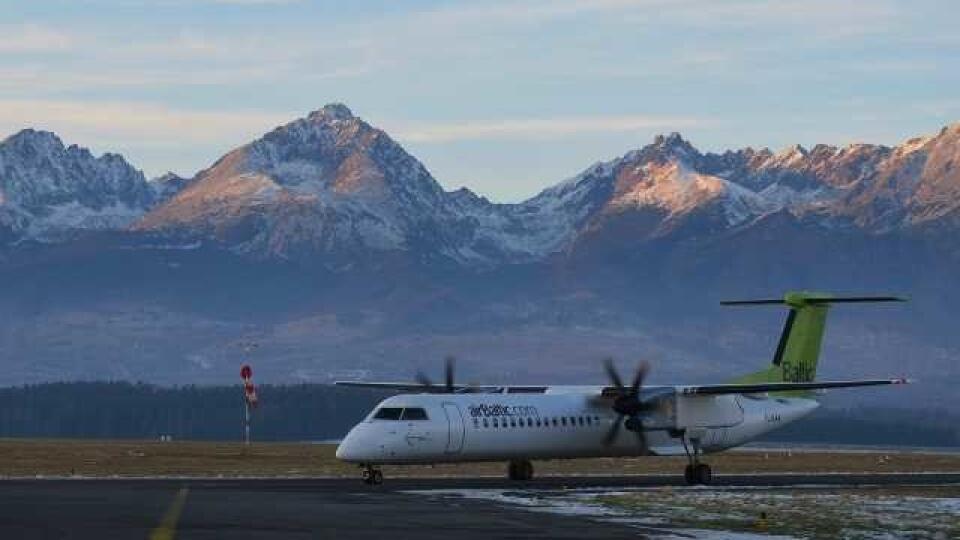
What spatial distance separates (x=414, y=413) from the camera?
80.8 meters

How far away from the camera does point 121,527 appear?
51.7 meters

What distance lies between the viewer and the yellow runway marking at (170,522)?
160 ft

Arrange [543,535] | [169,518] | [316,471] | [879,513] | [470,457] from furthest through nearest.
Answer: [316,471] → [470,457] → [879,513] → [169,518] → [543,535]

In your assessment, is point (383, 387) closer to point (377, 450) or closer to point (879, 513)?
point (377, 450)

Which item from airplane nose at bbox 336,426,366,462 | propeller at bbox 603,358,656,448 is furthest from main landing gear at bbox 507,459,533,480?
airplane nose at bbox 336,426,366,462

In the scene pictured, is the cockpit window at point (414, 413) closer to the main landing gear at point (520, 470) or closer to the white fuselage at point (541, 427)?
the white fuselage at point (541, 427)

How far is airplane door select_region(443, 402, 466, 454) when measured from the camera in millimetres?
81625

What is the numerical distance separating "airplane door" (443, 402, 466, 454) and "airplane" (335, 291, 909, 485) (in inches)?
1.5

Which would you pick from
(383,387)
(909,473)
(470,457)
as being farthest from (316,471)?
(909,473)

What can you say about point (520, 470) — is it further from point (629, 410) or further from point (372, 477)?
point (372, 477)

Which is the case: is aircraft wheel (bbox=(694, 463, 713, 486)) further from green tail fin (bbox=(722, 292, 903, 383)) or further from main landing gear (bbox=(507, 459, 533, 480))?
green tail fin (bbox=(722, 292, 903, 383))

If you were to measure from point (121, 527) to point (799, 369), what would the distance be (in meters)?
47.9

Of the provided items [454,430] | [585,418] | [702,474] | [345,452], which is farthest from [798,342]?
[345,452]

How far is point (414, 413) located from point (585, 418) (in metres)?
8.99
